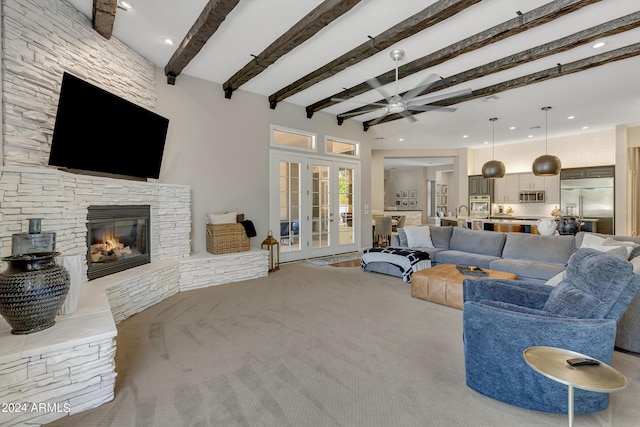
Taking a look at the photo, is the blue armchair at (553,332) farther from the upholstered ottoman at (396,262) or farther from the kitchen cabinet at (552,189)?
the kitchen cabinet at (552,189)

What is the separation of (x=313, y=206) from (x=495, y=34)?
427 cm

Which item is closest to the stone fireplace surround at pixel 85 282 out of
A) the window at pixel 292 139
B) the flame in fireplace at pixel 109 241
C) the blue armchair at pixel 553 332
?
the flame in fireplace at pixel 109 241

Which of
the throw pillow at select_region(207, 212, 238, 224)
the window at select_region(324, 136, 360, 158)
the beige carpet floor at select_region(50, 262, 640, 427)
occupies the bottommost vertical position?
the beige carpet floor at select_region(50, 262, 640, 427)

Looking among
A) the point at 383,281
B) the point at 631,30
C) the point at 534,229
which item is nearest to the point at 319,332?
the point at 383,281

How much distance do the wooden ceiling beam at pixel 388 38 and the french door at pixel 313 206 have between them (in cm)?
169

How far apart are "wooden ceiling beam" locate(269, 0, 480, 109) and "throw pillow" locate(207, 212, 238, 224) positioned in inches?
95.1

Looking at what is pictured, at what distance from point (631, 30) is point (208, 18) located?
4676mm

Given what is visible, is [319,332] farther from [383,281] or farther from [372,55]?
[372,55]

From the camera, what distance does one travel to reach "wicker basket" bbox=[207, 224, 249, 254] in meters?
4.80

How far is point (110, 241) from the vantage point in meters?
3.69

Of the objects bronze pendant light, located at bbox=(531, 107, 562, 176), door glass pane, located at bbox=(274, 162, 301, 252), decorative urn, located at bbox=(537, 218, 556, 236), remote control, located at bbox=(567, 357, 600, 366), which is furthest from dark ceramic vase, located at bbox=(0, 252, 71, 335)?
bronze pendant light, located at bbox=(531, 107, 562, 176)

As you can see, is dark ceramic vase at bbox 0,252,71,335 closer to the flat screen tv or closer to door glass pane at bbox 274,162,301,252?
the flat screen tv

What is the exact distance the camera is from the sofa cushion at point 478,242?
5059 mm

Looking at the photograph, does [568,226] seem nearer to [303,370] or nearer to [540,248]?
[540,248]
